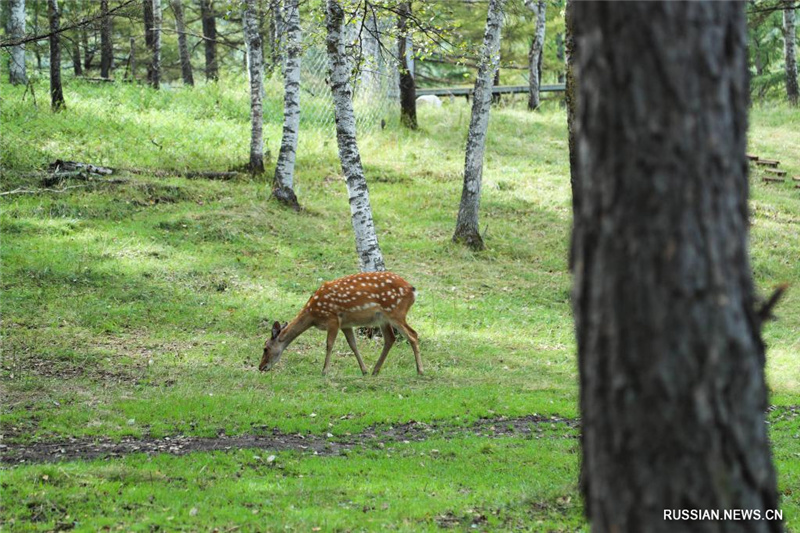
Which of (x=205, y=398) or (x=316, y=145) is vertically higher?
(x=316, y=145)

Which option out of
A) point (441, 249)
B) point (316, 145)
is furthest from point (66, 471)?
point (316, 145)

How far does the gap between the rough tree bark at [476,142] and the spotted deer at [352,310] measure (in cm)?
750

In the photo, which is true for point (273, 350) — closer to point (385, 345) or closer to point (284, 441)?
point (385, 345)

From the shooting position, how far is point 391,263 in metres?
17.8

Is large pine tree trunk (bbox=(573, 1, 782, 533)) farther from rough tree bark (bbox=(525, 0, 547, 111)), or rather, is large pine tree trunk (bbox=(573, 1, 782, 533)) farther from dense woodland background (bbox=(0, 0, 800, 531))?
rough tree bark (bbox=(525, 0, 547, 111))

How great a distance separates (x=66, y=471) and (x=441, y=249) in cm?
1276

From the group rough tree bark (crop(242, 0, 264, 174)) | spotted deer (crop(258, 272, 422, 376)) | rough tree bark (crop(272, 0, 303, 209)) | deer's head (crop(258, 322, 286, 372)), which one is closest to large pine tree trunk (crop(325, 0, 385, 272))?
spotted deer (crop(258, 272, 422, 376))

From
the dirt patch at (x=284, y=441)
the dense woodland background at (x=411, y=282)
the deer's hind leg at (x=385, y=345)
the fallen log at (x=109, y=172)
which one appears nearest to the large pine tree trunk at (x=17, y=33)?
the dense woodland background at (x=411, y=282)

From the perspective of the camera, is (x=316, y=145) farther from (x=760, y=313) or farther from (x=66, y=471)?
(x=760, y=313)

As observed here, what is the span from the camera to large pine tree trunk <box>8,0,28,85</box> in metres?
21.1

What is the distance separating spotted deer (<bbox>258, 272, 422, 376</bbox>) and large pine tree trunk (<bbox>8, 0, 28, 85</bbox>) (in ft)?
35.1

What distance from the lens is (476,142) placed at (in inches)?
747

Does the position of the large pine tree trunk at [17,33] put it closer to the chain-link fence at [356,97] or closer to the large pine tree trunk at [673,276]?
the chain-link fence at [356,97]

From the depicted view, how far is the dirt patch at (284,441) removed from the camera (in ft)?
26.1
